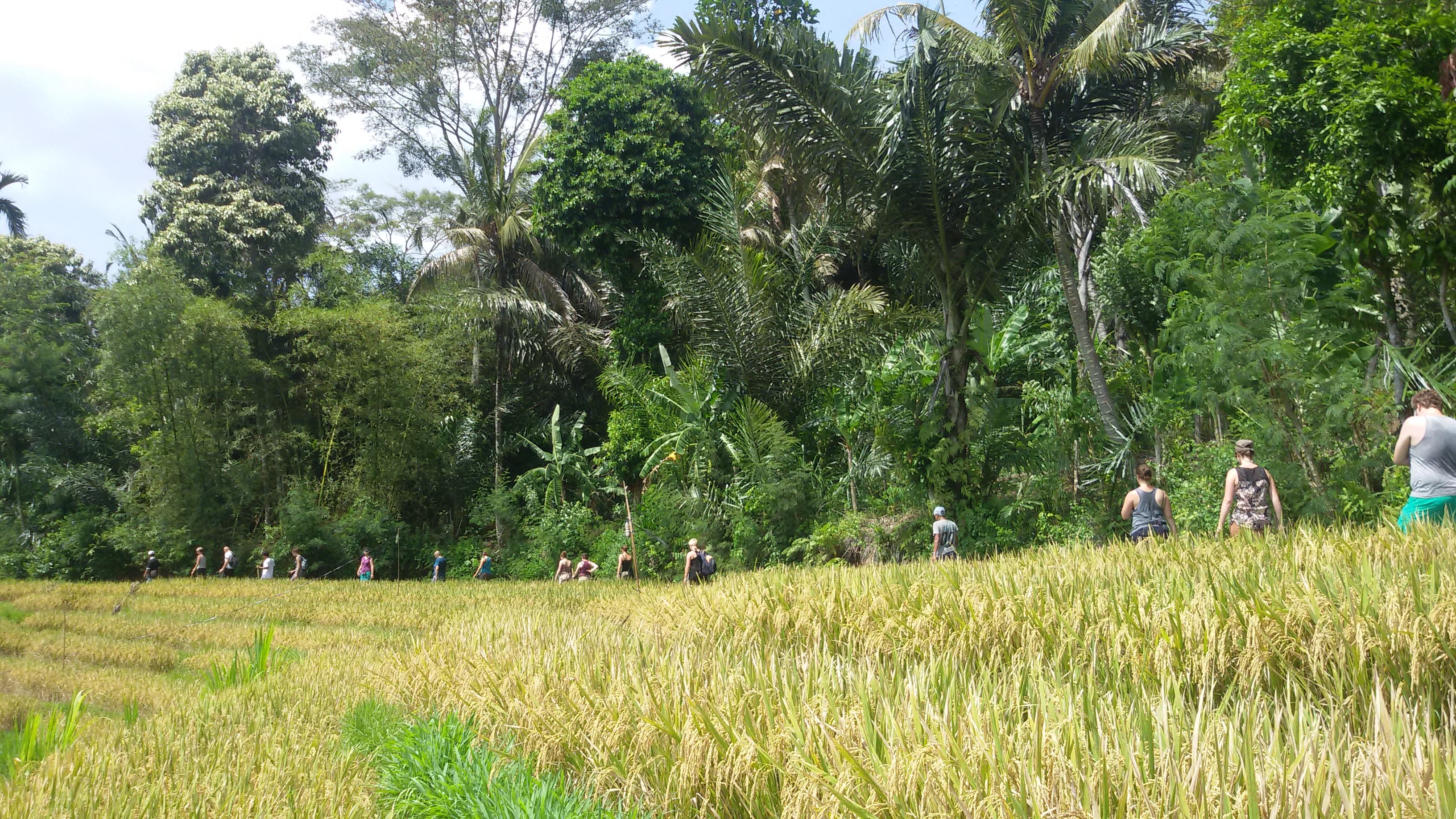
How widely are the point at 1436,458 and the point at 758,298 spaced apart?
12958 millimetres

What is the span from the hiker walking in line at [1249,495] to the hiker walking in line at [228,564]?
23.9 m

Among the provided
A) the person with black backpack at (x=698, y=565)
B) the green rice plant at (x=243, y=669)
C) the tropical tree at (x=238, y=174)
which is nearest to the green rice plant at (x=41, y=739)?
the green rice plant at (x=243, y=669)

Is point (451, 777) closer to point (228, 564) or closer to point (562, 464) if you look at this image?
point (562, 464)

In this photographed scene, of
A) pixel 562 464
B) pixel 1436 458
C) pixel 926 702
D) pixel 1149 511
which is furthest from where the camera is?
pixel 562 464

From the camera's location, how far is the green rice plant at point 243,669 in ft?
23.8

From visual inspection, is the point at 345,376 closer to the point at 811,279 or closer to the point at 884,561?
the point at 811,279

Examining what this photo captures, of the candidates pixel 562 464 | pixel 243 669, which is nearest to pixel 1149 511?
pixel 243 669

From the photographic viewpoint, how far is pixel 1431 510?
632cm

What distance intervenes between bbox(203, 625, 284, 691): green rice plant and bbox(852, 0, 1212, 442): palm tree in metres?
10.4

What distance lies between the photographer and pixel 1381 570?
462cm

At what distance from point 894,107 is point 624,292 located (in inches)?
453

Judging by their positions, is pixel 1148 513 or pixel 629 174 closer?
pixel 1148 513

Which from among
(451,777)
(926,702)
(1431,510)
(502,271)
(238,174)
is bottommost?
(451,777)

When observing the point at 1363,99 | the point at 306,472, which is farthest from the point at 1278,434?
the point at 306,472
